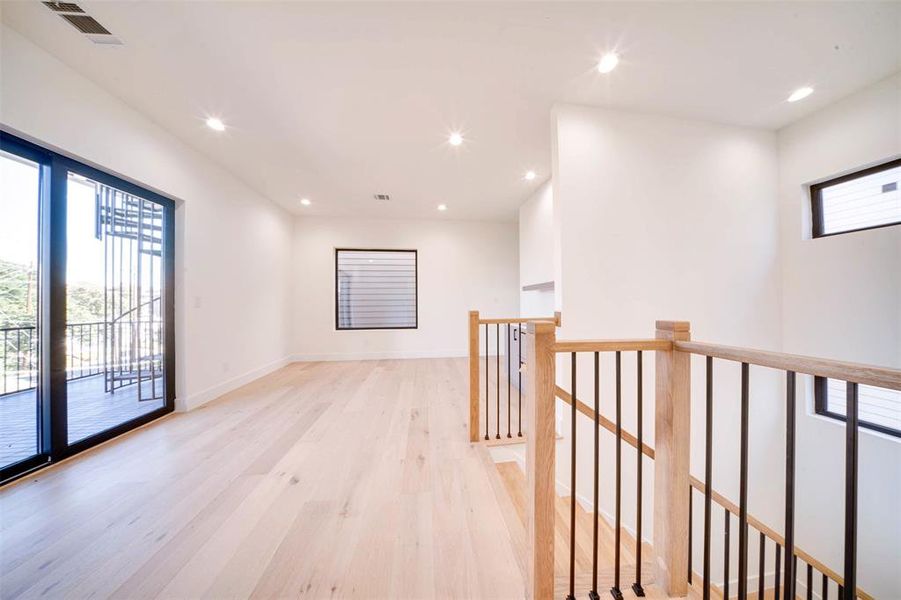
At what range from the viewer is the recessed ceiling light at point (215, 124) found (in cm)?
235

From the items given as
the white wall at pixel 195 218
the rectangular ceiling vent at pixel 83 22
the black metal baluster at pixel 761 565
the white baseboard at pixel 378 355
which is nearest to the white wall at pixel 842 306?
the black metal baluster at pixel 761 565

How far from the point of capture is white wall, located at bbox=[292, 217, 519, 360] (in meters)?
4.83

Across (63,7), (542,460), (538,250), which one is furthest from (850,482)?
(63,7)

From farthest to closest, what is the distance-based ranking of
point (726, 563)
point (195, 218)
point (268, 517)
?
point (195, 218)
point (268, 517)
point (726, 563)

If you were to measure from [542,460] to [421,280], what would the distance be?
4234 mm

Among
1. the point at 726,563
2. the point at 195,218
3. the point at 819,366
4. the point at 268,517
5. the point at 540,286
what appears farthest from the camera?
the point at 540,286

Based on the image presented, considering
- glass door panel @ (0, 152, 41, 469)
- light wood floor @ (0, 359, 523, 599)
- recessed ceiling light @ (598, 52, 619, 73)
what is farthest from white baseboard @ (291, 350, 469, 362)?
recessed ceiling light @ (598, 52, 619, 73)

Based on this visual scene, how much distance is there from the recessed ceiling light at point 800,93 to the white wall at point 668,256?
0.35m

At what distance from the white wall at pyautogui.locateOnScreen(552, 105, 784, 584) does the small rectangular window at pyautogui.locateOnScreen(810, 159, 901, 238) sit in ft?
1.01

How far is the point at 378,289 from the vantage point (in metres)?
5.14

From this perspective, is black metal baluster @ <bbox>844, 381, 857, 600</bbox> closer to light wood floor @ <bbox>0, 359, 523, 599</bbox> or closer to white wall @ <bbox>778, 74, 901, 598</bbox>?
light wood floor @ <bbox>0, 359, 523, 599</bbox>

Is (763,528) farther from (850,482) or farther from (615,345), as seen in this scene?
(615,345)

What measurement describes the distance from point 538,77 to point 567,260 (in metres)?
1.33

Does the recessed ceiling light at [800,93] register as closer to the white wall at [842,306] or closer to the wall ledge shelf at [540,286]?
the white wall at [842,306]
